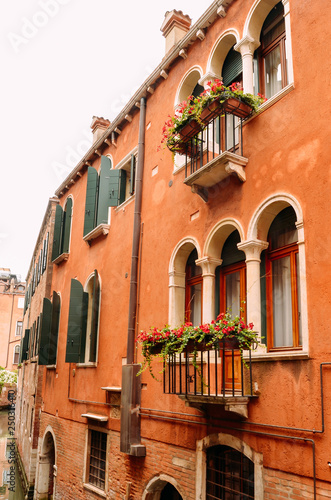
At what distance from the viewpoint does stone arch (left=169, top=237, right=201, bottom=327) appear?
758 cm

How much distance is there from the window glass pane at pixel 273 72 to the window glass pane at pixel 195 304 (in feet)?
9.85

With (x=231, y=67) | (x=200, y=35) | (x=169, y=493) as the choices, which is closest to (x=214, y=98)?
(x=231, y=67)

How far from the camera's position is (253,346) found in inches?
218

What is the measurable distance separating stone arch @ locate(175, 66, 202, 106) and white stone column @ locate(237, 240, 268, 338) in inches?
142

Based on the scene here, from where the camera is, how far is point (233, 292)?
6668 mm

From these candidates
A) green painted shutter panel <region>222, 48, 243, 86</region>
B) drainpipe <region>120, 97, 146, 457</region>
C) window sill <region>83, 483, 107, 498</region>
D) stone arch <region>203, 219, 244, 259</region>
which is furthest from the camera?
window sill <region>83, 483, 107, 498</region>

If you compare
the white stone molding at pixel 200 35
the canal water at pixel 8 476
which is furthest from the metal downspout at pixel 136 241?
the canal water at pixel 8 476

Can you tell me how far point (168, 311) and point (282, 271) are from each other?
7.85 ft

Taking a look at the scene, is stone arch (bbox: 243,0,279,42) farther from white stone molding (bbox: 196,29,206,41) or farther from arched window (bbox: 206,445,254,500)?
arched window (bbox: 206,445,254,500)

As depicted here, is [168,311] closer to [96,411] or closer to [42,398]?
[96,411]

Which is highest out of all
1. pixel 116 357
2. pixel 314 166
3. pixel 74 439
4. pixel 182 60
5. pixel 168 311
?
pixel 182 60

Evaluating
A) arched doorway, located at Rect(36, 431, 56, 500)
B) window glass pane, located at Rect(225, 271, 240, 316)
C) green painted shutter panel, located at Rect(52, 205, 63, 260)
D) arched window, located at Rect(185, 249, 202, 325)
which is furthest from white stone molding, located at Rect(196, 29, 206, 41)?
arched doorway, located at Rect(36, 431, 56, 500)

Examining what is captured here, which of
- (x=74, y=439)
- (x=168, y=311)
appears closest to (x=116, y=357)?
(x=168, y=311)

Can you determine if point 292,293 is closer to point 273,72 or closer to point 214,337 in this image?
point 214,337
